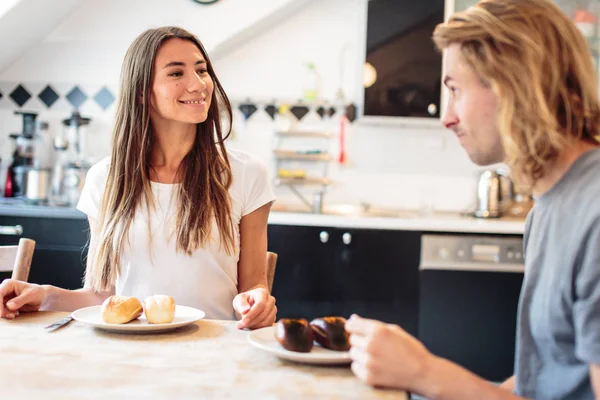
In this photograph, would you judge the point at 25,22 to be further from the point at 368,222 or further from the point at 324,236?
the point at 368,222

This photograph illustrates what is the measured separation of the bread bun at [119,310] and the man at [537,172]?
47 cm

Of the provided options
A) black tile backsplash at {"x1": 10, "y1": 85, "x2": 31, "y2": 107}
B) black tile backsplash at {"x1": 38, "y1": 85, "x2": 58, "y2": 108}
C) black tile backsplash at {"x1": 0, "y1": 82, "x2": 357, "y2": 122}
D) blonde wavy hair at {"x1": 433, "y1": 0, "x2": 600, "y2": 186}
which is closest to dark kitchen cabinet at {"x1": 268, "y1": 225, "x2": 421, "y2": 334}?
black tile backsplash at {"x1": 0, "y1": 82, "x2": 357, "y2": 122}

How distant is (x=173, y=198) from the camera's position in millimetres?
1683

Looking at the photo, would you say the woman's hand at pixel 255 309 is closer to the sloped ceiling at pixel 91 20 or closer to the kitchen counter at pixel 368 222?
the kitchen counter at pixel 368 222

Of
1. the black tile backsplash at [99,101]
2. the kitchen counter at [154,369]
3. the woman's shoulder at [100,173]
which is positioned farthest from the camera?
the black tile backsplash at [99,101]

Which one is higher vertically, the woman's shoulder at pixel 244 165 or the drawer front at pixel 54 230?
the woman's shoulder at pixel 244 165

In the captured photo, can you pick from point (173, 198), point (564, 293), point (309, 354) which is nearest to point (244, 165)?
point (173, 198)

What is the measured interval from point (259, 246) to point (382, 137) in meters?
2.08

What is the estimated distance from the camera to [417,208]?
371cm

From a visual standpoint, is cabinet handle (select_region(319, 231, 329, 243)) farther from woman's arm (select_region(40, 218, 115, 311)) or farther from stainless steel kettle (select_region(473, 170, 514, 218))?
woman's arm (select_region(40, 218, 115, 311))

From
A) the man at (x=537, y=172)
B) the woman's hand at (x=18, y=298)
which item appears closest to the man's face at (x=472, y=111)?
the man at (x=537, y=172)

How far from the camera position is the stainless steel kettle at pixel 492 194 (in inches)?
136

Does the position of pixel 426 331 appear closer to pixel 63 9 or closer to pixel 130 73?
pixel 130 73

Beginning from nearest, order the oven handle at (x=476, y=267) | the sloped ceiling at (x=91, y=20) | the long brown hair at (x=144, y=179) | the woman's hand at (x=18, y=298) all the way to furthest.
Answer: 1. the woman's hand at (x=18, y=298)
2. the long brown hair at (x=144, y=179)
3. the oven handle at (x=476, y=267)
4. the sloped ceiling at (x=91, y=20)
